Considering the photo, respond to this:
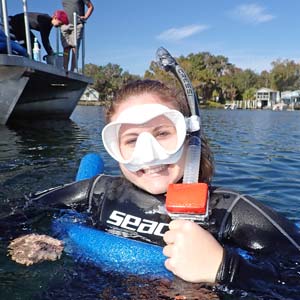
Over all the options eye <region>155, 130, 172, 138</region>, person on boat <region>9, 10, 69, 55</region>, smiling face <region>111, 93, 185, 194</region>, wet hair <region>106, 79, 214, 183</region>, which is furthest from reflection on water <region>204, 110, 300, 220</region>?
person on boat <region>9, 10, 69, 55</region>

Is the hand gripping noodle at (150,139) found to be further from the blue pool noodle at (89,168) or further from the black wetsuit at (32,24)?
the black wetsuit at (32,24)

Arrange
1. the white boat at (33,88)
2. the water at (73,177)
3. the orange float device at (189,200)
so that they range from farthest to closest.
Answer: the white boat at (33,88) < the water at (73,177) < the orange float device at (189,200)

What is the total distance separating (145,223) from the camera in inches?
81.4

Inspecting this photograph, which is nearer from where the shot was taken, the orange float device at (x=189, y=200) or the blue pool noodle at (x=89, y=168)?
the orange float device at (x=189, y=200)

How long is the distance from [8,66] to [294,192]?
609 centimetres

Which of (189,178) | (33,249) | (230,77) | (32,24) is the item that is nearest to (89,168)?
(33,249)

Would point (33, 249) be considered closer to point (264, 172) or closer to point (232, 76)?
point (264, 172)

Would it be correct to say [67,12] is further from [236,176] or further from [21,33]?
[236,176]

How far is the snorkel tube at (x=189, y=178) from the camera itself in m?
1.42

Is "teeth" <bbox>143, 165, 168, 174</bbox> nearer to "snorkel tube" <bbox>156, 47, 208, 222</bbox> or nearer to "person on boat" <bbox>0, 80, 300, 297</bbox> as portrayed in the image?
"person on boat" <bbox>0, 80, 300, 297</bbox>

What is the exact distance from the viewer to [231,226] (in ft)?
6.38

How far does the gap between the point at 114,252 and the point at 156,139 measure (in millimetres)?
635

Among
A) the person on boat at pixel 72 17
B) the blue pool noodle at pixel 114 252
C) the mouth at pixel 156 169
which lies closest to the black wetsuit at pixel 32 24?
the person on boat at pixel 72 17

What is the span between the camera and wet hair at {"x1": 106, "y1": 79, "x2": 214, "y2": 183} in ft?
6.66
